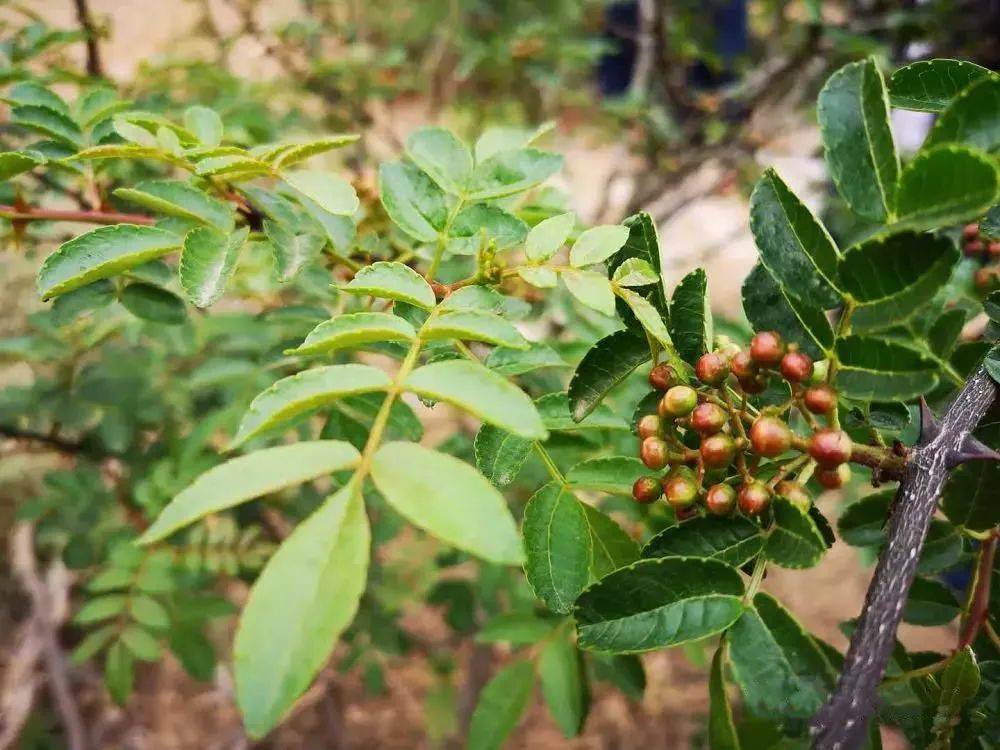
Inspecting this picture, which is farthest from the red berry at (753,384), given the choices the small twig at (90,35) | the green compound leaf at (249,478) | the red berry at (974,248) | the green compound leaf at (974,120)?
the small twig at (90,35)

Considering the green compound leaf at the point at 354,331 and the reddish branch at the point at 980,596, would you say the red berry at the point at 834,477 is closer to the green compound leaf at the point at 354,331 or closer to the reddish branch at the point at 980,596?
the reddish branch at the point at 980,596

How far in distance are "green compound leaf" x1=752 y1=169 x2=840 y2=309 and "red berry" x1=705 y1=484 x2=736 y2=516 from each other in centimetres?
16

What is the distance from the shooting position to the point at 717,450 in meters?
0.59

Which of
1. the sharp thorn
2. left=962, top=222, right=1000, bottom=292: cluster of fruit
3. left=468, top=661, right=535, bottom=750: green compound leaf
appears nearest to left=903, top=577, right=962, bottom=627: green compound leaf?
the sharp thorn

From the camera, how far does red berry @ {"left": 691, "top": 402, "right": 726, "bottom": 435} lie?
1.94ft

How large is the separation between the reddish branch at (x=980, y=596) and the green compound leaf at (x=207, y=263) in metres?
0.73

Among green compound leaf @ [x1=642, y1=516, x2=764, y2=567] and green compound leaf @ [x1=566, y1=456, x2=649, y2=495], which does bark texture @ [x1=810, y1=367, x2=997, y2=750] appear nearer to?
green compound leaf @ [x1=642, y1=516, x2=764, y2=567]

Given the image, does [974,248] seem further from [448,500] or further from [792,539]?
[448,500]

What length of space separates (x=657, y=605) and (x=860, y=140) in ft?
1.24

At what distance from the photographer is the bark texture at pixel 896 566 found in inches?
19.9

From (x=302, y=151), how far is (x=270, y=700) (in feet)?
1.60

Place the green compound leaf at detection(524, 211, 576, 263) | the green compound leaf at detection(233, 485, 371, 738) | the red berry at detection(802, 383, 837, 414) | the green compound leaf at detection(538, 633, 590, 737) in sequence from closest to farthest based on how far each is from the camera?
1. the green compound leaf at detection(233, 485, 371, 738)
2. the red berry at detection(802, 383, 837, 414)
3. the green compound leaf at detection(524, 211, 576, 263)
4. the green compound leaf at detection(538, 633, 590, 737)

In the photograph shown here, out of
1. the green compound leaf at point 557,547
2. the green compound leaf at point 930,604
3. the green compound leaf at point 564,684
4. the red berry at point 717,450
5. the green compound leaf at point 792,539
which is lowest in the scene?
the green compound leaf at point 564,684

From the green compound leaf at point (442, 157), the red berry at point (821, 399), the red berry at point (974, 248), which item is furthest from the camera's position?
the red berry at point (974, 248)
